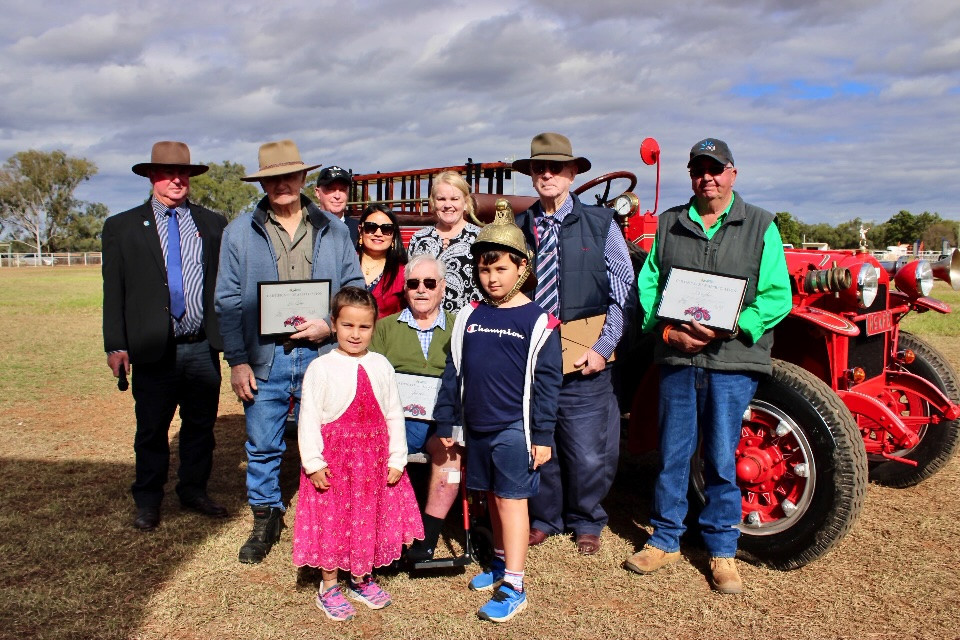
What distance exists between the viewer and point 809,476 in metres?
3.36

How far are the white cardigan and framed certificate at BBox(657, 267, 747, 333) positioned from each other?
1243 mm

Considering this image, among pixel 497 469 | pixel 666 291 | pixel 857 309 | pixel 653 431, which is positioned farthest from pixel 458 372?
pixel 857 309

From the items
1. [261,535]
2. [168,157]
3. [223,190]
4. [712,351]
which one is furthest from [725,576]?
[223,190]

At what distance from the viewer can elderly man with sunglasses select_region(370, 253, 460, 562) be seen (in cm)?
348

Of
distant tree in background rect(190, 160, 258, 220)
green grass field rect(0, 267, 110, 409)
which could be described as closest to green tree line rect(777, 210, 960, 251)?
distant tree in background rect(190, 160, 258, 220)

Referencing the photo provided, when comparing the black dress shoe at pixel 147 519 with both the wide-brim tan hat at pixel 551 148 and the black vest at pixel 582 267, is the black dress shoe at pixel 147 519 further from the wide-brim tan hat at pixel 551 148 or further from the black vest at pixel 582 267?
the wide-brim tan hat at pixel 551 148

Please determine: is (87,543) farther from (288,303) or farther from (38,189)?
(38,189)

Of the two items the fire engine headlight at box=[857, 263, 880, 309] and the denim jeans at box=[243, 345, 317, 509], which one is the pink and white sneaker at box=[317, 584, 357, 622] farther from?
the fire engine headlight at box=[857, 263, 880, 309]

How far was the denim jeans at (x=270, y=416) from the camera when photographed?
3566mm

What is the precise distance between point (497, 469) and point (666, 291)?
3.53 feet

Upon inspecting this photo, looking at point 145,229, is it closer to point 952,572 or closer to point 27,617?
point 27,617

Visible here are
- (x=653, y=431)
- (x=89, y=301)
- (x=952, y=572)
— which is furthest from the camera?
(x=89, y=301)

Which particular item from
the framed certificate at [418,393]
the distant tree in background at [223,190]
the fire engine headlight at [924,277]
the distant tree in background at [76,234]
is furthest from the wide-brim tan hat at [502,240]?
the distant tree in background at [76,234]

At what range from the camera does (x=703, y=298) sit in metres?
3.17
